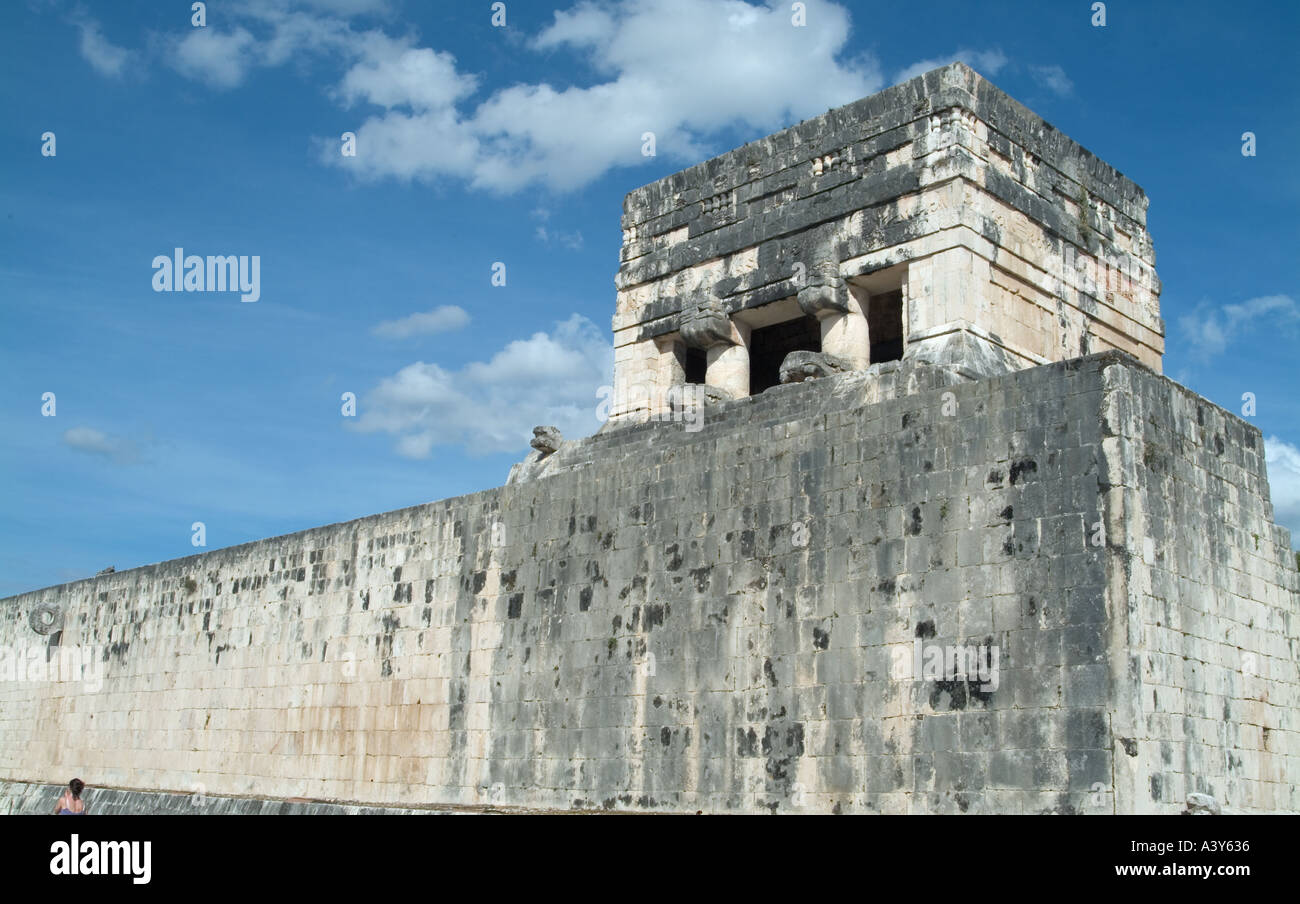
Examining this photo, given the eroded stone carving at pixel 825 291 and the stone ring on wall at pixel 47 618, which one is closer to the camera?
the eroded stone carving at pixel 825 291

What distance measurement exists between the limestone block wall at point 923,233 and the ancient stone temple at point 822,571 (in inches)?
1.7

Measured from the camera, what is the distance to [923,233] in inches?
534

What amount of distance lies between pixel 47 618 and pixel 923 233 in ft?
51.4

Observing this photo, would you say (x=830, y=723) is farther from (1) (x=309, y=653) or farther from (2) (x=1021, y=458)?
(1) (x=309, y=653)

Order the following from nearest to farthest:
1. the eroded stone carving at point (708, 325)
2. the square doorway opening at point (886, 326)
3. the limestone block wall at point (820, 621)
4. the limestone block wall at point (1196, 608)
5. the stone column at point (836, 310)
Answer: the limestone block wall at point (1196, 608)
the limestone block wall at point (820, 621)
the stone column at point (836, 310)
the eroded stone carving at point (708, 325)
the square doorway opening at point (886, 326)

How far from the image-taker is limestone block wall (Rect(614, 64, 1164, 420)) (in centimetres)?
1352

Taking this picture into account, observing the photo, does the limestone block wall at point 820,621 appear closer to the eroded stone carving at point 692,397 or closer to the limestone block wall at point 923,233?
the eroded stone carving at point 692,397

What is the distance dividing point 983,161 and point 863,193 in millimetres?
1258

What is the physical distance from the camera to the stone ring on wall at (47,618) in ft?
70.5

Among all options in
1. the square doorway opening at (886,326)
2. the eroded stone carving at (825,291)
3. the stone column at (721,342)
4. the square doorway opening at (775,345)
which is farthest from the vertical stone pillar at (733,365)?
the square doorway opening at (886,326)

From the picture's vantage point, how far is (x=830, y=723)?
33.4ft

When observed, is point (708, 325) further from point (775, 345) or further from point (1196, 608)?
point (1196, 608)

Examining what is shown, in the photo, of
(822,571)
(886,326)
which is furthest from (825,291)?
(822,571)
